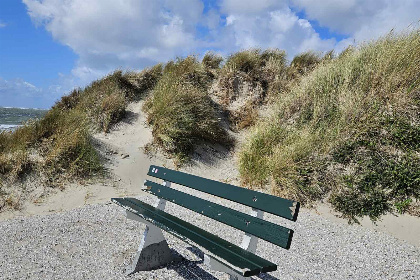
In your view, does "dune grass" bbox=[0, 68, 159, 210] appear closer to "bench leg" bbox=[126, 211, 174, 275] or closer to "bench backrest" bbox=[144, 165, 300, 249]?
"bench leg" bbox=[126, 211, 174, 275]

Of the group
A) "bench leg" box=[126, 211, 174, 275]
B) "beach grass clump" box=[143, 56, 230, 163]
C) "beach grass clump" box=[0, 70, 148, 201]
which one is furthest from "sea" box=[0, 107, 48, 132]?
"bench leg" box=[126, 211, 174, 275]

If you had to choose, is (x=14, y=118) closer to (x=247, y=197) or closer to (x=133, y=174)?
(x=133, y=174)

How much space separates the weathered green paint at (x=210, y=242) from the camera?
2.31 m

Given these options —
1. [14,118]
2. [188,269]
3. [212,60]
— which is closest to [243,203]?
[188,269]

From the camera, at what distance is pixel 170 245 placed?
14.1ft

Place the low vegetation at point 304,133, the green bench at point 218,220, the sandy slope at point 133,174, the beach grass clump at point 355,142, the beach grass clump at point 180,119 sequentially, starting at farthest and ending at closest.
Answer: the beach grass clump at point 180,119 < the low vegetation at point 304,133 < the beach grass clump at point 355,142 < the sandy slope at point 133,174 < the green bench at point 218,220

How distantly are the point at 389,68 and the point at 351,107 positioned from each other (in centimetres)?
159

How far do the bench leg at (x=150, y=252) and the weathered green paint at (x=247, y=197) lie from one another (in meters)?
0.61

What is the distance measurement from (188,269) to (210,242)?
1.14 meters

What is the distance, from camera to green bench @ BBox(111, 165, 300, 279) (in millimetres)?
2422

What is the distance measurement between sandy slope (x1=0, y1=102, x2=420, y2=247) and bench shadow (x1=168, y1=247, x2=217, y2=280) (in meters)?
3.11

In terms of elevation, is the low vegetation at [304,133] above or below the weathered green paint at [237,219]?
above

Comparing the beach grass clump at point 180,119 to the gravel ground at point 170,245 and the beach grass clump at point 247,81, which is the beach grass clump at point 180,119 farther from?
the gravel ground at point 170,245

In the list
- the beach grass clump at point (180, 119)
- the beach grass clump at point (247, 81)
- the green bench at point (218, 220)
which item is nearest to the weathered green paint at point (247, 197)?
the green bench at point (218, 220)
